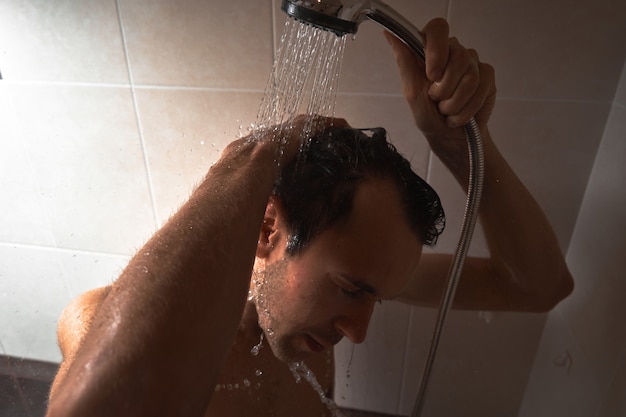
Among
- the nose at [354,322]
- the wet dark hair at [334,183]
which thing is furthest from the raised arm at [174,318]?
the nose at [354,322]

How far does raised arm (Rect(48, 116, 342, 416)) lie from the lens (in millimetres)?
387

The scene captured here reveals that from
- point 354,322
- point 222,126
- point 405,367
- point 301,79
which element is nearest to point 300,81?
point 301,79

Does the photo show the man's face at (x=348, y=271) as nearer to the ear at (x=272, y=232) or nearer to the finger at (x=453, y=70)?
the ear at (x=272, y=232)

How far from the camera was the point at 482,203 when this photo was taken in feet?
2.55

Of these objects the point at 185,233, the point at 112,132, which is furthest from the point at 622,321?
the point at 112,132

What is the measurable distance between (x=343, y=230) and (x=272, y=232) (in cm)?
12

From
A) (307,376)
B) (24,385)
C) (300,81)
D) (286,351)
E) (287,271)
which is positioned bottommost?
(24,385)

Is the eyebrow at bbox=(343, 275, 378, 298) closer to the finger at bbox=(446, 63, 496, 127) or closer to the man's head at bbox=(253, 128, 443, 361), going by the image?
the man's head at bbox=(253, 128, 443, 361)

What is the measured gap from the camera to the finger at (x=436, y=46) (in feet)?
1.83

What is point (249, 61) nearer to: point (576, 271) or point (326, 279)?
point (326, 279)

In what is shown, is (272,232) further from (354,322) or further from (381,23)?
(381,23)

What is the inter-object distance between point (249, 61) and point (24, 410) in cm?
91

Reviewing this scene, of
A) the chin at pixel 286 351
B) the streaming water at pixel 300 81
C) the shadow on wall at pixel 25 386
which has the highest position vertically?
the streaming water at pixel 300 81

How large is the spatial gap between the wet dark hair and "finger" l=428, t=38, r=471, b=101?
5.9 inches
